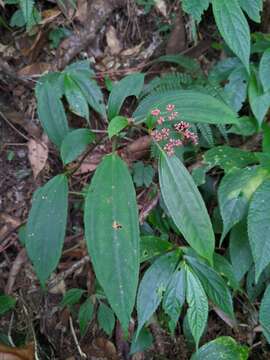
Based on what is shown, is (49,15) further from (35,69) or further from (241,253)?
(241,253)

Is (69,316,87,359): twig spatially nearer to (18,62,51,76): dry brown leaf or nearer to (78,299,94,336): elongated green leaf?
(78,299,94,336): elongated green leaf

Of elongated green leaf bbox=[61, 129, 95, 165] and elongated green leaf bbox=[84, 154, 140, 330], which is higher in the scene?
elongated green leaf bbox=[61, 129, 95, 165]

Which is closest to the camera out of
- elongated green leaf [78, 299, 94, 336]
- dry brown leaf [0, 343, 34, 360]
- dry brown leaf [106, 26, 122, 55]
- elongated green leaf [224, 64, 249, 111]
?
dry brown leaf [0, 343, 34, 360]

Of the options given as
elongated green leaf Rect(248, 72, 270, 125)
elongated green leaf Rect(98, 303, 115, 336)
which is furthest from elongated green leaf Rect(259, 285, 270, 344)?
elongated green leaf Rect(248, 72, 270, 125)

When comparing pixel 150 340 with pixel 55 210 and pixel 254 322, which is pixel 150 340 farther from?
pixel 55 210

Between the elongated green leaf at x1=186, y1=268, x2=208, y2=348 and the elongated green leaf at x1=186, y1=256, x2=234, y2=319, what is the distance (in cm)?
7

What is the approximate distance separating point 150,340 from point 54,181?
0.72m

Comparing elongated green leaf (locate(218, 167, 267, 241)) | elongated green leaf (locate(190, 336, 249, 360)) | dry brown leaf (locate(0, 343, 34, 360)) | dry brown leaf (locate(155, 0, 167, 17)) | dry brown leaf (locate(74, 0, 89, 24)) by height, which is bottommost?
elongated green leaf (locate(190, 336, 249, 360))

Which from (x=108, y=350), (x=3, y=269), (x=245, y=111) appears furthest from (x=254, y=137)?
(x=3, y=269)

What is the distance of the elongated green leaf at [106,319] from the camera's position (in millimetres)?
1608

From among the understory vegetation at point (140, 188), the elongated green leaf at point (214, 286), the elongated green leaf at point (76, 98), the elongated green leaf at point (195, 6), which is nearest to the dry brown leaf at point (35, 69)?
the understory vegetation at point (140, 188)

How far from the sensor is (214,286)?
145cm

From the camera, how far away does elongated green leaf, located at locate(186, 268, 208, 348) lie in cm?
134

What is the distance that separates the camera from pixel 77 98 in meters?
1.71
